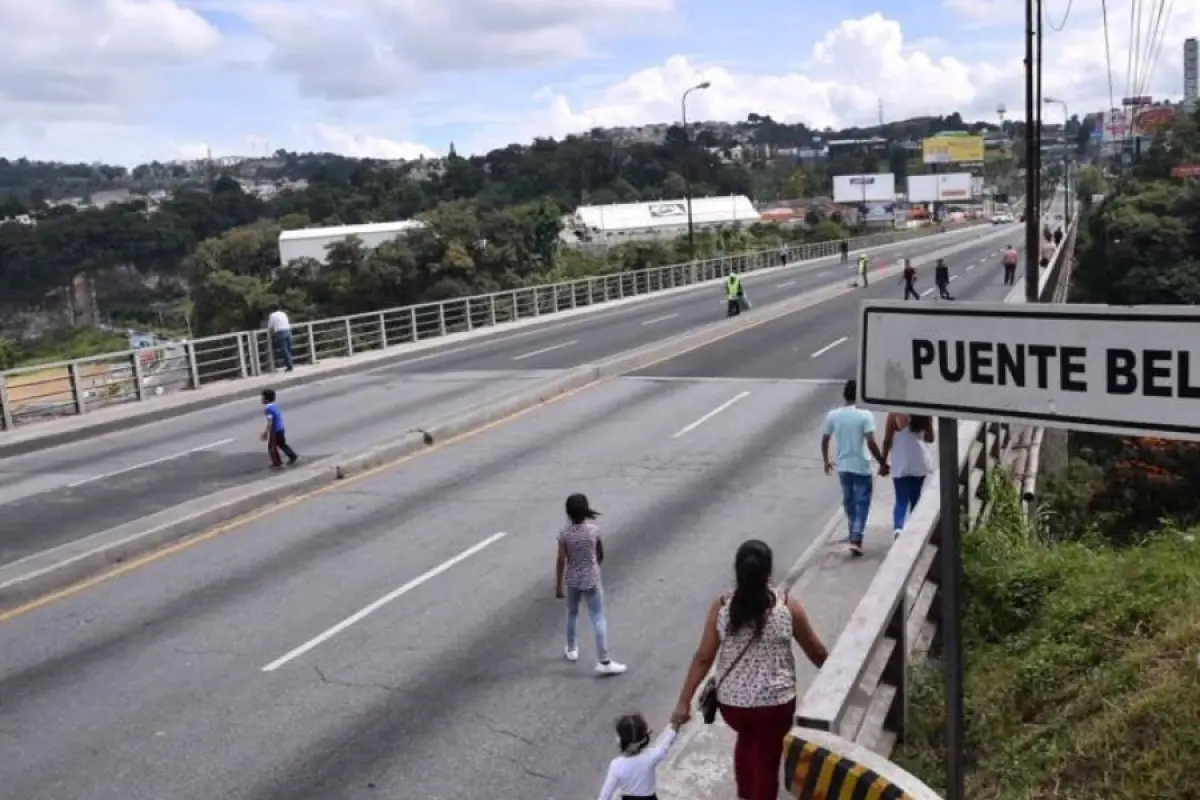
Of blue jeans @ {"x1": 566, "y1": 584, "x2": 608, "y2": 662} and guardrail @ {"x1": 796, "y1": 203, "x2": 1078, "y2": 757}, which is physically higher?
guardrail @ {"x1": 796, "y1": 203, "x2": 1078, "y2": 757}

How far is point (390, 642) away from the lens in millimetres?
9539

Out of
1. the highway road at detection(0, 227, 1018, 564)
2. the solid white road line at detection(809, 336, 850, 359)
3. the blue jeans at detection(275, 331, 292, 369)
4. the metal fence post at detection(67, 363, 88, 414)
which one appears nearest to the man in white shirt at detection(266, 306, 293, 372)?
the blue jeans at detection(275, 331, 292, 369)

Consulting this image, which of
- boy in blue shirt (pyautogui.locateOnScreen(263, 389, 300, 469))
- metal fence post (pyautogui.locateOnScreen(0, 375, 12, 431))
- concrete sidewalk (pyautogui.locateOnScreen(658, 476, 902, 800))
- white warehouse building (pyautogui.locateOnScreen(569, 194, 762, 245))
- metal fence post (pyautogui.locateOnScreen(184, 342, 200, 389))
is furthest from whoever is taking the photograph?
white warehouse building (pyautogui.locateOnScreen(569, 194, 762, 245))

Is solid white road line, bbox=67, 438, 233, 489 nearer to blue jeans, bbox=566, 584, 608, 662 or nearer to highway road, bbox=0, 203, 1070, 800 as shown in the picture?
highway road, bbox=0, 203, 1070, 800

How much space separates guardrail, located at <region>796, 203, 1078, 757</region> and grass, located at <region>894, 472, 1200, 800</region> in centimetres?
27

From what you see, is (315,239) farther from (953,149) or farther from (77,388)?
(953,149)

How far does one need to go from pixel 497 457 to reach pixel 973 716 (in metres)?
11.0

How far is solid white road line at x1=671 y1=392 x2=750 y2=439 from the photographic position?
60.7 feet

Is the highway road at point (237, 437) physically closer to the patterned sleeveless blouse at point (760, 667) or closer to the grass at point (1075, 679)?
the patterned sleeveless blouse at point (760, 667)

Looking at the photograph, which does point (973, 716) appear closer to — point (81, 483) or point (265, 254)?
point (81, 483)

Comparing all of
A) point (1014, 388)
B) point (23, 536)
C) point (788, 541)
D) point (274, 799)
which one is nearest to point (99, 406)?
point (23, 536)

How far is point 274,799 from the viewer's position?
7.00 m

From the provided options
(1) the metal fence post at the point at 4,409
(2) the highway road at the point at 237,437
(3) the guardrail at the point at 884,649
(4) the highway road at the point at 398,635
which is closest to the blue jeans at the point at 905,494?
(4) the highway road at the point at 398,635

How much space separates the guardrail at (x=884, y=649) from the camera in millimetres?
5012
